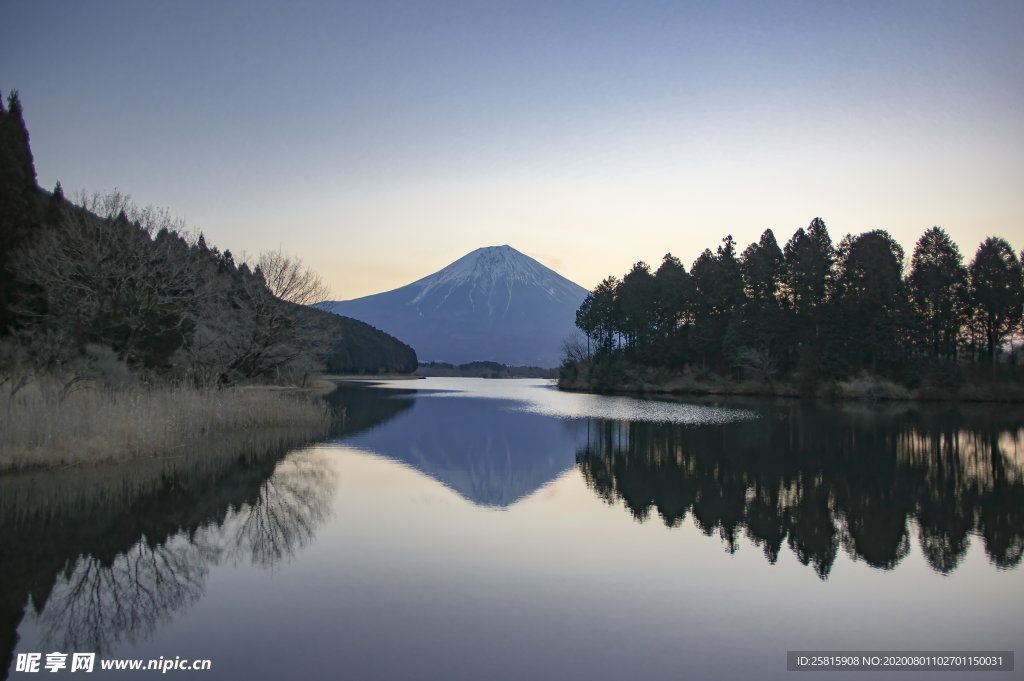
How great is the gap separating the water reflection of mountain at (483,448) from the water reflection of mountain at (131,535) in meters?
3.34

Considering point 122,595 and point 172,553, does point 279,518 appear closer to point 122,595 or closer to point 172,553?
point 172,553

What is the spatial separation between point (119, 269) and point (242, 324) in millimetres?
7348

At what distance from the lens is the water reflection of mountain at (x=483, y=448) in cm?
1498

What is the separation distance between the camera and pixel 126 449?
1488 cm

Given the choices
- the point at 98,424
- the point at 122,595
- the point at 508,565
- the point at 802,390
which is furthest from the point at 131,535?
the point at 802,390

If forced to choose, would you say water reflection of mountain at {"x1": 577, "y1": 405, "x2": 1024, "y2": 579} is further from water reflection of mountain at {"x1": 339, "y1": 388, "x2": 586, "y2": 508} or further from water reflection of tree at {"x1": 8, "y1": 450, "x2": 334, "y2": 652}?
water reflection of tree at {"x1": 8, "y1": 450, "x2": 334, "y2": 652}

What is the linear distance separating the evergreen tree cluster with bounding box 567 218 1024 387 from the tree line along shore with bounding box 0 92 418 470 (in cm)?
3897

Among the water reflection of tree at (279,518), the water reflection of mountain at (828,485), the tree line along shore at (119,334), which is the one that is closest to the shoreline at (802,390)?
the water reflection of mountain at (828,485)

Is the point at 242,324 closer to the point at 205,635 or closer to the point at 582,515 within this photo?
the point at 582,515

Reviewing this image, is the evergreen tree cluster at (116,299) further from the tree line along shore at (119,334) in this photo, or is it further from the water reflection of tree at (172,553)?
the water reflection of tree at (172,553)

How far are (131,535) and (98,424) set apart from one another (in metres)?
6.90

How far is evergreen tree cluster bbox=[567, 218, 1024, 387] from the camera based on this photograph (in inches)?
2019

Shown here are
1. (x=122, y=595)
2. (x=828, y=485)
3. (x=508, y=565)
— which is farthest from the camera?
(x=828, y=485)

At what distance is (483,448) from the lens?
21328mm
